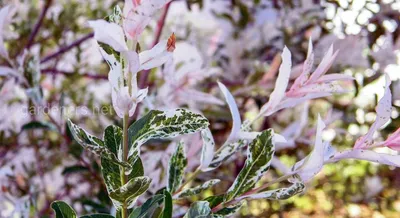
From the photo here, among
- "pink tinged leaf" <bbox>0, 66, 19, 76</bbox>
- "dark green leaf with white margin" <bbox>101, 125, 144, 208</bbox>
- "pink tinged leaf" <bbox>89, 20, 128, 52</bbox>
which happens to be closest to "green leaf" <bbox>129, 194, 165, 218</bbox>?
"dark green leaf with white margin" <bbox>101, 125, 144, 208</bbox>

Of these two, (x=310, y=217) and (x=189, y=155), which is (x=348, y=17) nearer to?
(x=189, y=155)

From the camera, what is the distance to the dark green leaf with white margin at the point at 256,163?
39 centimetres

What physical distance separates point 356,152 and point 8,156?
858 mm

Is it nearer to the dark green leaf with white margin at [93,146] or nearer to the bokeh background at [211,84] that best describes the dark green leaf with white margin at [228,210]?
the dark green leaf with white margin at [93,146]

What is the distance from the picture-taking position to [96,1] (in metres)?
1.33

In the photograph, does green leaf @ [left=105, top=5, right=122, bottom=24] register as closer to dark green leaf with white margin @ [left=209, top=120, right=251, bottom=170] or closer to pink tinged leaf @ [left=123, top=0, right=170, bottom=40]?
pink tinged leaf @ [left=123, top=0, right=170, bottom=40]

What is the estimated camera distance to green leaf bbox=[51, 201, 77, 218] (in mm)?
367

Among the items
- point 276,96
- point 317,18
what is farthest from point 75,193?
point 276,96

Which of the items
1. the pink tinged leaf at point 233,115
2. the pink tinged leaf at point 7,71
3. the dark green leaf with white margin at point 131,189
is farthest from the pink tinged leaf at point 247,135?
the pink tinged leaf at point 7,71

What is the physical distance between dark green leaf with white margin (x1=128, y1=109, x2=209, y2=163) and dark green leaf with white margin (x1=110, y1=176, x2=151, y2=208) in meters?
0.02

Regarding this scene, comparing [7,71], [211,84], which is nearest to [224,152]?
[7,71]

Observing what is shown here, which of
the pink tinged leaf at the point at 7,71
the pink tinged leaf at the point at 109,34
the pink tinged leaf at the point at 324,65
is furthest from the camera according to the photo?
the pink tinged leaf at the point at 7,71

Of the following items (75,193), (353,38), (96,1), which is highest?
(96,1)

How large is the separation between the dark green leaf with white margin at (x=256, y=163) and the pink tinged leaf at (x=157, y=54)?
10 cm
